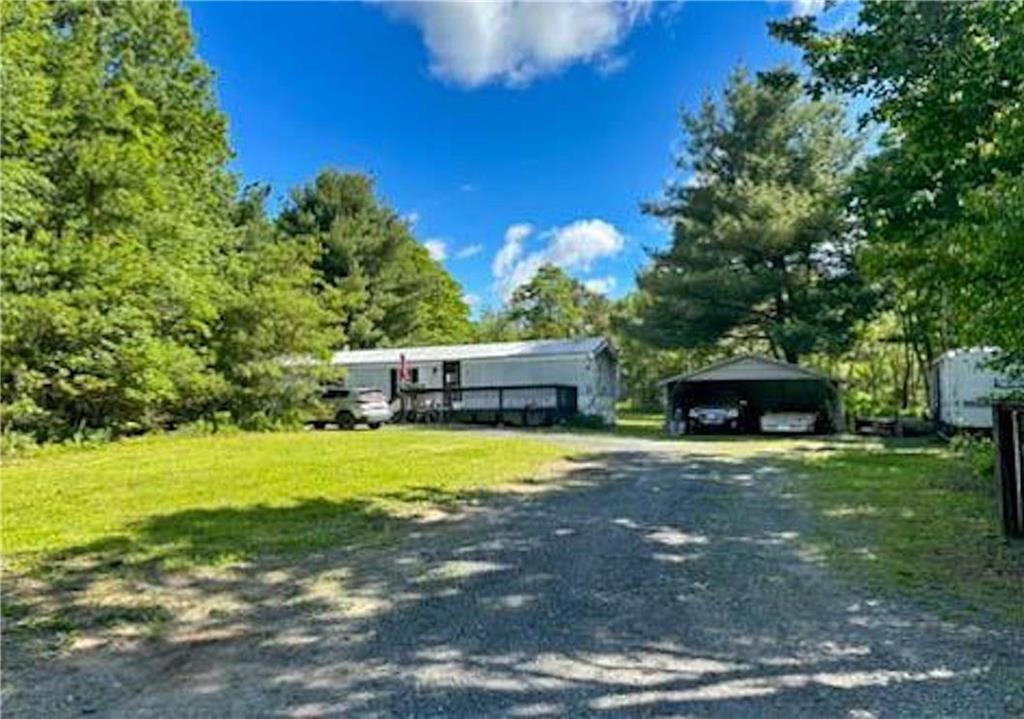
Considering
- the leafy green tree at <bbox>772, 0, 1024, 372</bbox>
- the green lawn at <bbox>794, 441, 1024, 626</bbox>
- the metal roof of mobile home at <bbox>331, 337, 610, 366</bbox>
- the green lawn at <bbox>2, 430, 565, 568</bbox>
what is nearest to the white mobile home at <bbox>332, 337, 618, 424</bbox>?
the metal roof of mobile home at <bbox>331, 337, 610, 366</bbox>

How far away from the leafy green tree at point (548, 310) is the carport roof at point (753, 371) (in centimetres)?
3062

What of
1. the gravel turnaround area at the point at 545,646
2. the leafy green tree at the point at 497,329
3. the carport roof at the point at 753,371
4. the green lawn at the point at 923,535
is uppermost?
the leafy green tree at the point at 497,329

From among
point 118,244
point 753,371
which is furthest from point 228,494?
point 753,371

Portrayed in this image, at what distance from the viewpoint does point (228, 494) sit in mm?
10031

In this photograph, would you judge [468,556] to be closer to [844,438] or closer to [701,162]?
[844,438]

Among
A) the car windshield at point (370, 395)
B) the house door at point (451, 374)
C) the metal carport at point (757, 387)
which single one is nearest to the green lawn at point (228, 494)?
the car windshield at point (370, 395)

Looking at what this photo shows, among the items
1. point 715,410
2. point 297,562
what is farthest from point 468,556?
point 715,410

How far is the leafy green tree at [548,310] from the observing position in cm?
5859

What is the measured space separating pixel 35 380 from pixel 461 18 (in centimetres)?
1200

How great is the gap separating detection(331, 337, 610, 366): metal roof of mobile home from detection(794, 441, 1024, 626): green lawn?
16.9 meters

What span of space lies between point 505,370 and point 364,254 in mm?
18071

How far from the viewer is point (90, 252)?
691 inches

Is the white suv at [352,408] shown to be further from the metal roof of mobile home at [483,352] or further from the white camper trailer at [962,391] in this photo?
the white camper trailer at [962,391]

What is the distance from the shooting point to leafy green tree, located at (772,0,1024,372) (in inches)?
251
